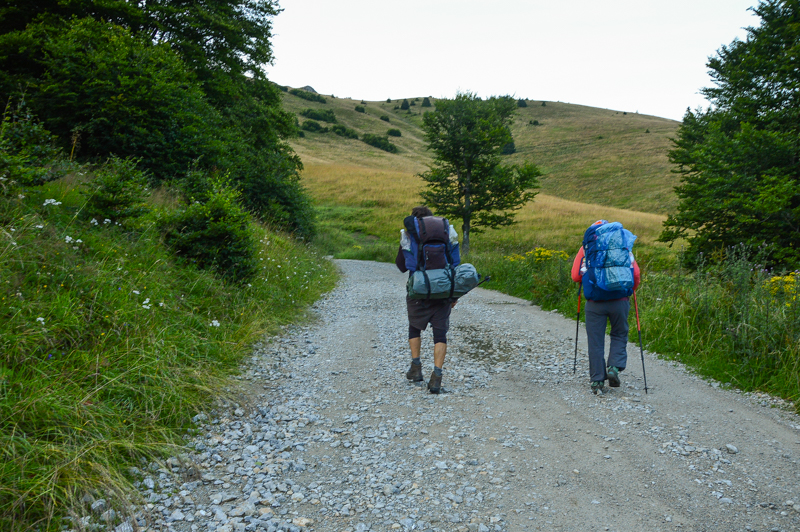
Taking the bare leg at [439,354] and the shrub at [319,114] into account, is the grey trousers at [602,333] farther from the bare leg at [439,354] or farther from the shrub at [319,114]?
the shrub at [319,114]

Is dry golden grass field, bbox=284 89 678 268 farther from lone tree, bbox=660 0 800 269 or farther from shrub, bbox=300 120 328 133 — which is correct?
lone tree, bbox=660 0 800 269

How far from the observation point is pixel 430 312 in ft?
19.1

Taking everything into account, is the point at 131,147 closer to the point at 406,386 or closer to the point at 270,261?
the point at 270,261

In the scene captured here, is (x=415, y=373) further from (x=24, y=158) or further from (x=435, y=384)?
(x=24, y=158)

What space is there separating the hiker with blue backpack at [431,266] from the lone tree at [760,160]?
11130 millimetres

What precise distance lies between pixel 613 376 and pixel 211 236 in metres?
6.55

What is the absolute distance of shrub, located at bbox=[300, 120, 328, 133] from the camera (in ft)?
271

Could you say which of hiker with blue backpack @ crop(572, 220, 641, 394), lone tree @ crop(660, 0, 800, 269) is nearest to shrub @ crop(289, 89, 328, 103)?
lone tree @ crop(660, 0, 800, 269)

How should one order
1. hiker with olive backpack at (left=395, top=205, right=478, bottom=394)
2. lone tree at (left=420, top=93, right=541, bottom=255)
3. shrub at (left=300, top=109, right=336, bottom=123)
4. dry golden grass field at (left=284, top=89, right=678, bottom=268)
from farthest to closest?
shrub at (left=300, top=109, right=336, bottom=123) → dry golden grass field at (left=284, top=89, right=678, bottom=268) → lone tree at (left=420, top=93, right=541, bottom=255) → hiker with olive backpack at (left=395, top=205, right=478, bottom=394)

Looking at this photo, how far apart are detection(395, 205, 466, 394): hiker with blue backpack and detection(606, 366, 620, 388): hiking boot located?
2050mm

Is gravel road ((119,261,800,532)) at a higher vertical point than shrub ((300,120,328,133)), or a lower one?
lower

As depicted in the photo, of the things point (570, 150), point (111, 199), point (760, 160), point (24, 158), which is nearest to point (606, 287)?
point (111, 199)

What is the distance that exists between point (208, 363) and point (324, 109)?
320ft

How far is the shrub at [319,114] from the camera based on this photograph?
89938 mm
